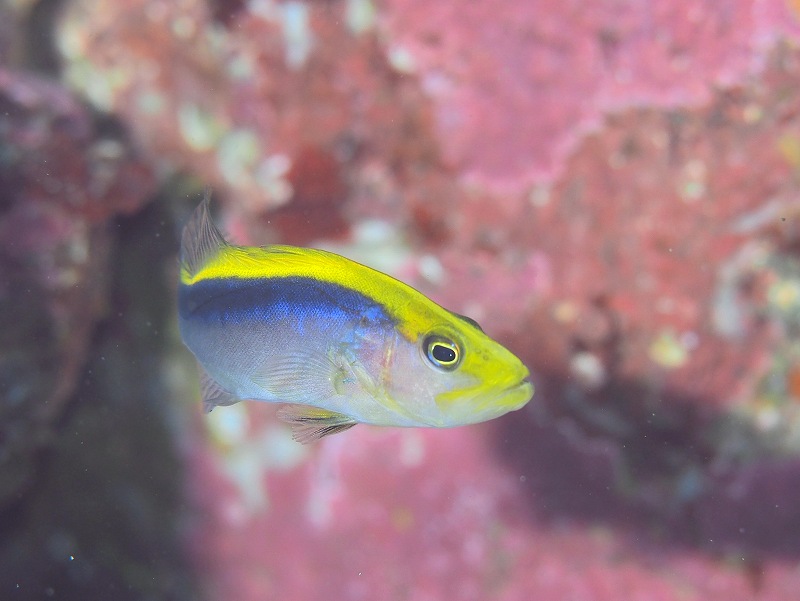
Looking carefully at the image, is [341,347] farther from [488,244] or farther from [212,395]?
[488,244]

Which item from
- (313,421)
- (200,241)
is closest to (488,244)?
(200,241)

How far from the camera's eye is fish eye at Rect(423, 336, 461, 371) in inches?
56.3

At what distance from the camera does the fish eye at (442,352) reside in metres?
1.43

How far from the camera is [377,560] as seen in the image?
11.6 feet

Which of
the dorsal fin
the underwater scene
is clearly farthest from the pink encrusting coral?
the dorsal fin

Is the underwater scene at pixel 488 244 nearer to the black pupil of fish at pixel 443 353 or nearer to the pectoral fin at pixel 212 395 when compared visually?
the pectoral fin at pixel 212 395

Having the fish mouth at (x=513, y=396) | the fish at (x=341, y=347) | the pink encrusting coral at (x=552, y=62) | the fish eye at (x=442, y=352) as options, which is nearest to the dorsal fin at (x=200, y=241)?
the fish at (x=341, y=347)

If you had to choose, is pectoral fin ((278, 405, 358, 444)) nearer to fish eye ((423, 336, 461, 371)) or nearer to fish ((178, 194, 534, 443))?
fish ((178, 194, 534, 443))

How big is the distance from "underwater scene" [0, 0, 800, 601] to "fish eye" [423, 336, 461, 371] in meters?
1.77

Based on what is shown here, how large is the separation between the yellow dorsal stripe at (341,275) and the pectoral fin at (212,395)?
13.5 inches

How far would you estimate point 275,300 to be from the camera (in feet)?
5.17

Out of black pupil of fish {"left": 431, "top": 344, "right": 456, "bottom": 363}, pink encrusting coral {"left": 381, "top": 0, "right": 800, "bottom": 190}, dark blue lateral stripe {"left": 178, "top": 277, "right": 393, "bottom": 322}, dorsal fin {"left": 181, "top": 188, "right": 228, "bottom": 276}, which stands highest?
pink encrusting coral {"left": 381, "top": 0, "right": 800, "bottom": 190}

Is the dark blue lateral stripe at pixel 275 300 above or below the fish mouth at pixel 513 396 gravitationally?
above

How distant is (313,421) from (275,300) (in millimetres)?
322
